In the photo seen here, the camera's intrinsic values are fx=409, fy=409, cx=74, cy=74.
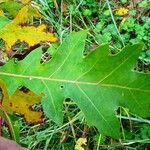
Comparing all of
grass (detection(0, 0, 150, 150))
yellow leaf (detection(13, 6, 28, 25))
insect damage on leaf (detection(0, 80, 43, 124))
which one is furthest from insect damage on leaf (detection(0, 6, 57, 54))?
grass (detection(0, 0, 150, 150))

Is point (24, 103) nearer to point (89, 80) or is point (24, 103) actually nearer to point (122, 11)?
point (89, 80)

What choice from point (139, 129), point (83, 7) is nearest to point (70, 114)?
point (139, 129)

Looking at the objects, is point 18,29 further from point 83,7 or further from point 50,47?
point 83,7

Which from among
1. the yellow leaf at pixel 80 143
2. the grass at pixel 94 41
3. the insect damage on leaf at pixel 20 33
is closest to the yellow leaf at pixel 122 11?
the grass at pixel 94 41

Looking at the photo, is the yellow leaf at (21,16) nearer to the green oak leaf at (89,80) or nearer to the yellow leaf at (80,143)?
the green oak leaf at (89,80)

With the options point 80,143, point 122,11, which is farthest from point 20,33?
point 122,11
